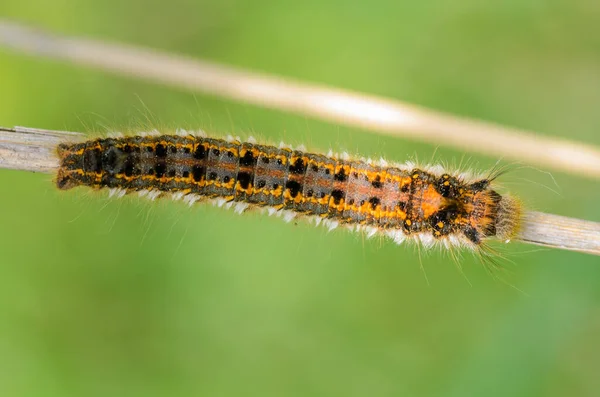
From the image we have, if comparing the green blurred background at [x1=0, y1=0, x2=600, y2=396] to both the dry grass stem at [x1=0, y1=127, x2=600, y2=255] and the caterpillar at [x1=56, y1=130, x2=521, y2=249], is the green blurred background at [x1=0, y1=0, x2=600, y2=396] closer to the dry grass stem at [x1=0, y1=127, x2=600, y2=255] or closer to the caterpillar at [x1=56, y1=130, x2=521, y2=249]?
the caterpillar at [x1=56, y1=130, x2=521, y2=249]

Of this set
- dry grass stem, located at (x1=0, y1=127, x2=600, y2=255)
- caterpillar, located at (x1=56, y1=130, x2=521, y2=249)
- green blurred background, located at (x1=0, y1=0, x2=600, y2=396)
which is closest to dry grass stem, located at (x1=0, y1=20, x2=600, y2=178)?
green blurred background, located at (x1=0, y1=0, x2=600, y2=396)

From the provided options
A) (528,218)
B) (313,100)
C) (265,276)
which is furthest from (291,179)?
(528,218)

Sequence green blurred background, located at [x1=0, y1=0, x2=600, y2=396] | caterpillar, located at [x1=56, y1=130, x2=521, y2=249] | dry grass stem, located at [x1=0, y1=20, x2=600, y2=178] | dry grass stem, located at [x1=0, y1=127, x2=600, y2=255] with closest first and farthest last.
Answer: dry grass stem, located at [x1=0, y1=127, x2=600, y2=255]
caterpillar, located at [x1=56, y1=130, x2=521, y2=249]
dry grass stem, located at [x1=0, y1=20, x2=600, y2=178]
green blurred background, located at [x1=0, y1=0, x2=600, y2=396]

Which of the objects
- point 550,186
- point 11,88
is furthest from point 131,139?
point 550,186

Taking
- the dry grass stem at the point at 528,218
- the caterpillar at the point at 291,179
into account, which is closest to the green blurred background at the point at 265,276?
the caterpillar at the point at 291,179

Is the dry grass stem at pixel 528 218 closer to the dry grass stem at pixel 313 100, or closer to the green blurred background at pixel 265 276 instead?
the green blurred background at pixel 265 276

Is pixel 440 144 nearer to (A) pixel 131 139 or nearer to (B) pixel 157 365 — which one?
(A) pixel 131 139
